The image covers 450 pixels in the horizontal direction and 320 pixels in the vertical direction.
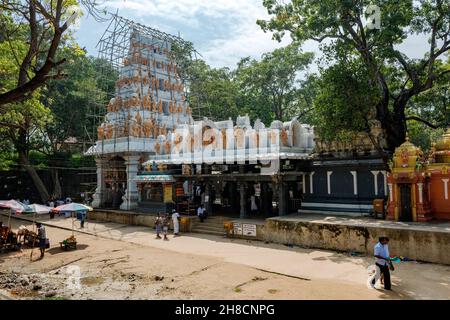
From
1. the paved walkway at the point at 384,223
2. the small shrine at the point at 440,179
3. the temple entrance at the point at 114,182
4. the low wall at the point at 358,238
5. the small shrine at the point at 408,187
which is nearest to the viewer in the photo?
the low wall at the point at 358,238

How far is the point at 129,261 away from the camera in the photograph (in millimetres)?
12680

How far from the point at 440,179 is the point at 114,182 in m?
20.9

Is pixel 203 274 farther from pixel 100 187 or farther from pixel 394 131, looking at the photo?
pixel 100 187

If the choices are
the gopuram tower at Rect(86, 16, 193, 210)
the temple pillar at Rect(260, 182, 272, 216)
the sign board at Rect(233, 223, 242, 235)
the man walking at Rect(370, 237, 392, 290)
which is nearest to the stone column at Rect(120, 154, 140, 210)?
the gopuram tower at Rect(86, 16, 193, 210)

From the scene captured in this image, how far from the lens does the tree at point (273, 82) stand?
33.4m

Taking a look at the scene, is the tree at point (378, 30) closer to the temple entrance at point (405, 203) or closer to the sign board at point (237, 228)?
the temple entrance at point (405, 203)

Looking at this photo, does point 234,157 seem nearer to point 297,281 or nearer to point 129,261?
point 129,261

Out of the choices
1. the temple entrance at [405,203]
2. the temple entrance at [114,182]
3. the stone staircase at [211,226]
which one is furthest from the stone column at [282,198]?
the temple entrance at [114,182]

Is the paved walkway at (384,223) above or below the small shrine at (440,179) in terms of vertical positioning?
below

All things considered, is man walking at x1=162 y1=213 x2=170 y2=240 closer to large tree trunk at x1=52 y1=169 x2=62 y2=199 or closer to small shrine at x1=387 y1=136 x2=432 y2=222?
small shrine at x1=387 y1=136 x2=432 y2=222

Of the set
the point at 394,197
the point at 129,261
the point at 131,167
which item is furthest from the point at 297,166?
the point at 131,167

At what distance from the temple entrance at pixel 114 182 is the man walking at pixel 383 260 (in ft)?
66.6

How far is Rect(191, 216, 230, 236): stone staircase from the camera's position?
17850 mm

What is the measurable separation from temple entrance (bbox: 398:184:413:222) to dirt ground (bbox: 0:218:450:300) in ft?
10.7
